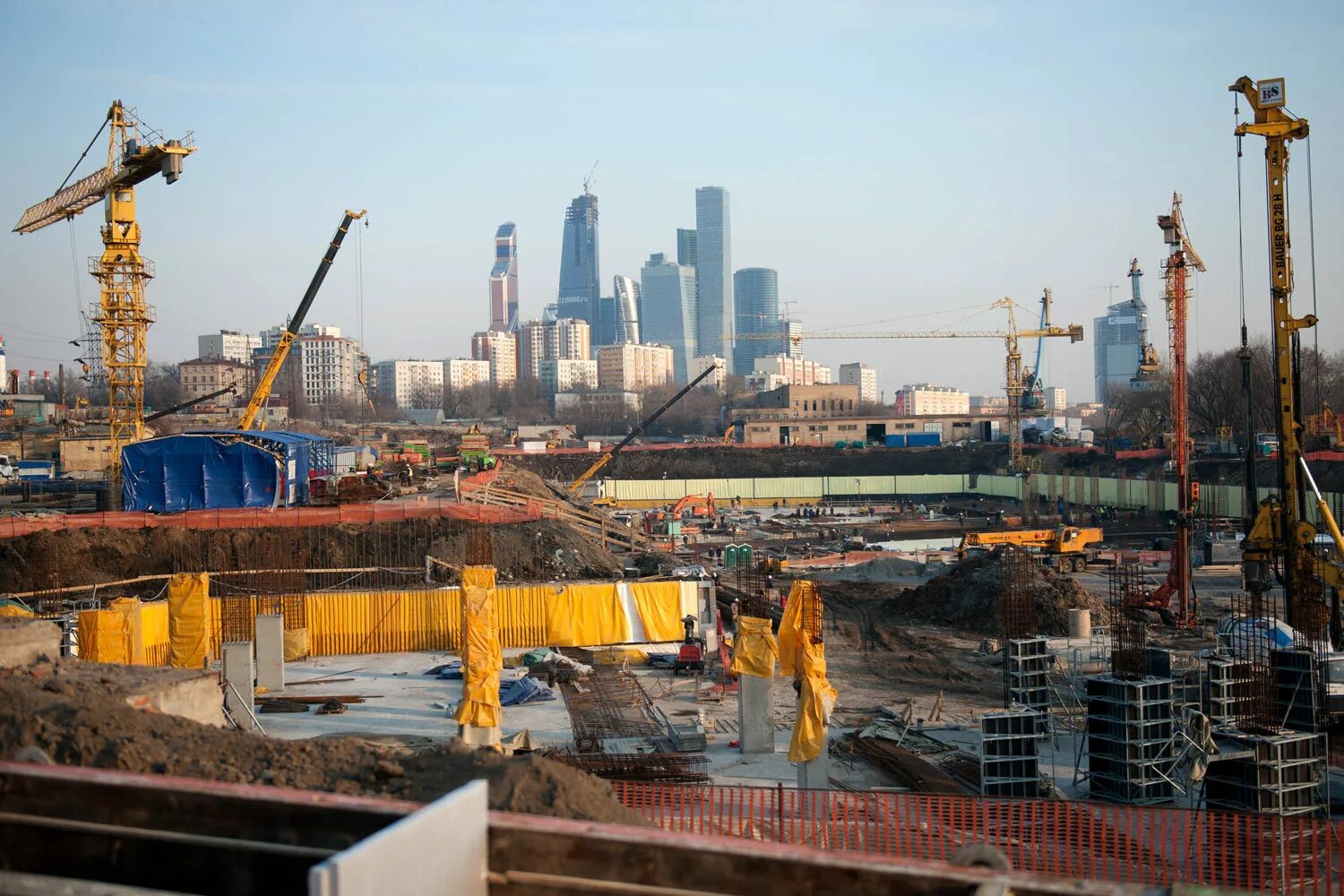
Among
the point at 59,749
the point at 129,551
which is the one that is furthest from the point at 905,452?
the point at 59,749

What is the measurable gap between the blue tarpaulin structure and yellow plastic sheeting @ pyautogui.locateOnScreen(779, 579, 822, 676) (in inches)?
861

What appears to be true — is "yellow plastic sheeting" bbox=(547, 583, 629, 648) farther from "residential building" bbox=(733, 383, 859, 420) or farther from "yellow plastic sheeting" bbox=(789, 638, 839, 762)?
"residential building" bbox=(733, 383, 859, 420)

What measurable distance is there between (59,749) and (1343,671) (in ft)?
54.3

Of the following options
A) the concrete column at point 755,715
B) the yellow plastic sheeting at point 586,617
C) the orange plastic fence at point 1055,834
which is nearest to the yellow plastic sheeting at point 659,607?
the yellow plastic sheeting at point 586,617

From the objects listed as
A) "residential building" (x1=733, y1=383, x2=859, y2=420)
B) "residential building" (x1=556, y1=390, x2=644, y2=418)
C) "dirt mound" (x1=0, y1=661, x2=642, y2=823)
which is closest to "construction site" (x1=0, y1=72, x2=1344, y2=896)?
"dirt mound" (x1=0, y1=661, x2=642, y2=823)

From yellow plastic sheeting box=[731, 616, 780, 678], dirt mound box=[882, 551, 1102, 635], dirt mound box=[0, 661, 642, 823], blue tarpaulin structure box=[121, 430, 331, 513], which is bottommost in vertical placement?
dirt mound box=[882, 551, 1102, 635]

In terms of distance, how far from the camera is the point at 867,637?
25047mm

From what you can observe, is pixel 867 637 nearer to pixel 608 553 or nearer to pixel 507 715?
pixel 608 553

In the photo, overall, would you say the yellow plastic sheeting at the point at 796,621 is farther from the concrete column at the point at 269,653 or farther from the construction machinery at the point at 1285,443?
the construction machinery at the point at 1285,443

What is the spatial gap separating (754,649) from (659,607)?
7896mm

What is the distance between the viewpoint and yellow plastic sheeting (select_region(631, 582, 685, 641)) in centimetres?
2138

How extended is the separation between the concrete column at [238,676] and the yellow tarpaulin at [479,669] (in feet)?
9.93

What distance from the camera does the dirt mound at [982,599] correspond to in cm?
2578

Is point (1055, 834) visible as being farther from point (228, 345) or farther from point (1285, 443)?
point (228, 345)
